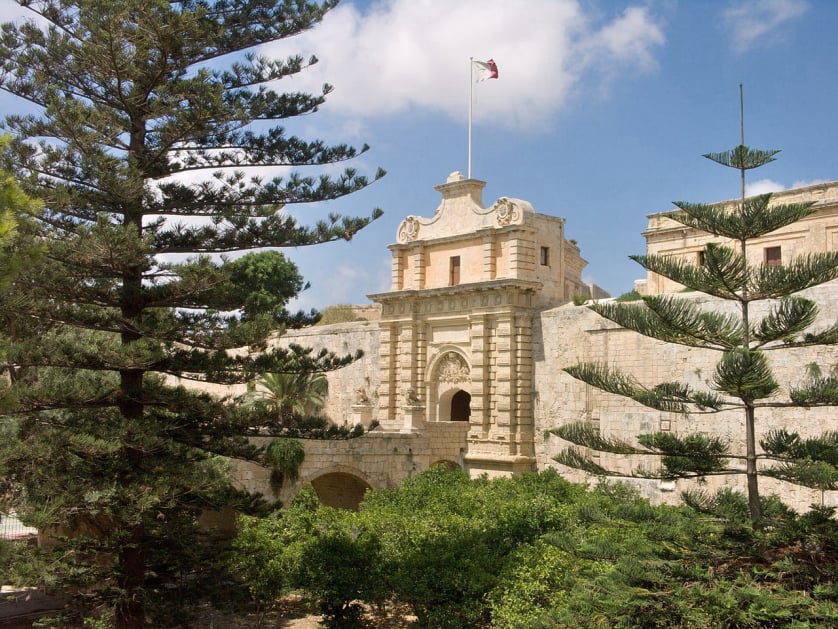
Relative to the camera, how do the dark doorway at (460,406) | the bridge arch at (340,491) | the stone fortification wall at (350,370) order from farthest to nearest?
the stone fortification wall at (350,370)
the dark doorway at (460,406)
the bridge arch at (340,491)

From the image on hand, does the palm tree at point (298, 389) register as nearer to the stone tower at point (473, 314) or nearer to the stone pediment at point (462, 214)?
the stone tower at point (473, 314)

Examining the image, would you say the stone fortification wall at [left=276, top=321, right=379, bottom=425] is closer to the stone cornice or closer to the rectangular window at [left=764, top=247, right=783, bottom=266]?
the stone cornice

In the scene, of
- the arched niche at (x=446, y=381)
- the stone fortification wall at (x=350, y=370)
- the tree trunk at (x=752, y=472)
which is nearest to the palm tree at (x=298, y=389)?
the stone fortification wall at (x=350, y=370)

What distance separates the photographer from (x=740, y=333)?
7.46 metres

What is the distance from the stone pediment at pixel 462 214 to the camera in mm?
18844

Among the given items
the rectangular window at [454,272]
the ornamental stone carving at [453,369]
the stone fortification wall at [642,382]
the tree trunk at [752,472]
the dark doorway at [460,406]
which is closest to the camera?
the tree trunk at [752,472]

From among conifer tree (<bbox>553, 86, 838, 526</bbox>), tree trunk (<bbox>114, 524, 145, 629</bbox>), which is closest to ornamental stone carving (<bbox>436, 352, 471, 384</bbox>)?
tree trunk (<bbox>114, 524, 145, 629</bbox>)

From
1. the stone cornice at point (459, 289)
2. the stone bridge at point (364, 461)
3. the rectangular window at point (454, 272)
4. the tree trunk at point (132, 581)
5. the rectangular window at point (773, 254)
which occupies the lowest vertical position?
the tree trunk at point (132, 581)

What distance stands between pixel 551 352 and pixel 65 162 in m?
11.7

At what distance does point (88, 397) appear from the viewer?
30.2ft

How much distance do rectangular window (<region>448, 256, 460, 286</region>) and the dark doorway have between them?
3200 mm

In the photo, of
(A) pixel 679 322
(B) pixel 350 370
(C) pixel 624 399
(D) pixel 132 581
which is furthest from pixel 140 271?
(B) pixel 350 370

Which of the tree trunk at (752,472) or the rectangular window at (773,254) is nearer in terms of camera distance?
the tree trunk at (752,472)

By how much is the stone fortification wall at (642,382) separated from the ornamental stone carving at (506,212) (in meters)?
2.27
